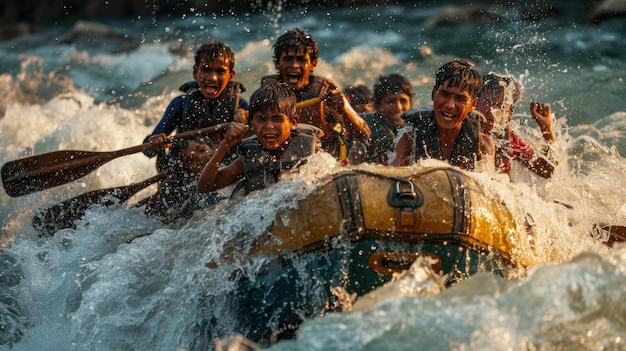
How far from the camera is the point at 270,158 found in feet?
14.6

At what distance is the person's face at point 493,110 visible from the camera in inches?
221

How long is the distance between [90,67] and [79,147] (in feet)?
13.0

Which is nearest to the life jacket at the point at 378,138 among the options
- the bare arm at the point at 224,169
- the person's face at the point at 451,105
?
the person's face at the point at 451,105

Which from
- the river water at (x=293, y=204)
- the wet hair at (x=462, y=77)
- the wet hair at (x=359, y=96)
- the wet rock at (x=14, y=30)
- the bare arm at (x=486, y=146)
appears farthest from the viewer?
the wet rock at (x=14, y=30)

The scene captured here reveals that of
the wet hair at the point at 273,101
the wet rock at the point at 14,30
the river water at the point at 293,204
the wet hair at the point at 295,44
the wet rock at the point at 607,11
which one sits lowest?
the river water at the point at 293,204

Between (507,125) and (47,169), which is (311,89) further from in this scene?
(47,169)

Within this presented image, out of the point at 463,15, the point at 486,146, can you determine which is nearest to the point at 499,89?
the point at 486,146

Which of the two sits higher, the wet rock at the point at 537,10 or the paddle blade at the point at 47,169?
the wet rock at the point at 537,10

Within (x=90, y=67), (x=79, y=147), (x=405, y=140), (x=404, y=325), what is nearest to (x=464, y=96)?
(x=405, y=140)

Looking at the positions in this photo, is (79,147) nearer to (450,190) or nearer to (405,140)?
(405,140)

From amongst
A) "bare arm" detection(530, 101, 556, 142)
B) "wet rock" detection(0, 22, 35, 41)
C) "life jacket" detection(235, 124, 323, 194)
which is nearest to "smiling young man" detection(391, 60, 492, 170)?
"life jacket" detection(235, 124, 323, 194)

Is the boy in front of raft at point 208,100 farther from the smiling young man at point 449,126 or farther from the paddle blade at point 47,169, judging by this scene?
the smiling young man at point 449,126

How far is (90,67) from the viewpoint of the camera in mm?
12805

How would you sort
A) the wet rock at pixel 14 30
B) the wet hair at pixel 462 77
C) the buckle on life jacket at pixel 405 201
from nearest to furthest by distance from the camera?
the buckle on life jacket at pixel 405 201, the wet hair at pixel 462 77, the wet rock at pixel 14 30
